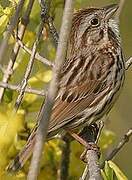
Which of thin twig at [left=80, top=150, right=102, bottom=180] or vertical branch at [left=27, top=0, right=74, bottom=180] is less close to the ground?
vertical branch at [left=27, top=0, right=74, bottom=180]

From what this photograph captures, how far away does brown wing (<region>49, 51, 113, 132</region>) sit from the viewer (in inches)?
136

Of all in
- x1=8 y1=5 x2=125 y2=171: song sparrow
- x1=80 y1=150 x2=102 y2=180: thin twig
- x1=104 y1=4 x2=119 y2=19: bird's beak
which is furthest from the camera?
x1=104 y1=4 x2=119 y2=19: bird's beak

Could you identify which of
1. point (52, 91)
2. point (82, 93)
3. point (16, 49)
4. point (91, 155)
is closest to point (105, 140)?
point (82, 93)

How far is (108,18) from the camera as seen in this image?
12.1 ft

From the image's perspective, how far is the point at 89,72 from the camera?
360 cm

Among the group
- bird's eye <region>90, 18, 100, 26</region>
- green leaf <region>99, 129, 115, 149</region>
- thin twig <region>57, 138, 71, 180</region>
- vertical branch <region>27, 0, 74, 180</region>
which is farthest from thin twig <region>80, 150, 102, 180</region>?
bird's eye <region>90, 18, 100, 26</region>

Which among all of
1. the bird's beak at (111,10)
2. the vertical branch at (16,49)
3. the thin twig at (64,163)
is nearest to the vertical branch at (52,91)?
the vertical branch at (16,49)

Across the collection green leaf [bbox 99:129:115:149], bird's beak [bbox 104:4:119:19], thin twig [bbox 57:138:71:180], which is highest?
bird's beak [bbox 104:4:119:19]

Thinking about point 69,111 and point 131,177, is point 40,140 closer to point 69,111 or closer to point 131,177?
point 69,111

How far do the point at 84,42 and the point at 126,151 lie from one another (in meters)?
1.76

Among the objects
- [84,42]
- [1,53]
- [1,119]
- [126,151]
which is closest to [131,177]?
[126,151]

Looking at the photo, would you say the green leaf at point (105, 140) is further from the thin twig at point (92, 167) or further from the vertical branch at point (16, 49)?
the vertical branch at point (16, 49)

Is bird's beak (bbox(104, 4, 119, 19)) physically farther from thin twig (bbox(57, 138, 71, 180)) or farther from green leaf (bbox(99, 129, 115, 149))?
thin twig (bbox(57, 138, 71, 180))

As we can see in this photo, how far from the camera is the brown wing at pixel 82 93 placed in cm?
346
